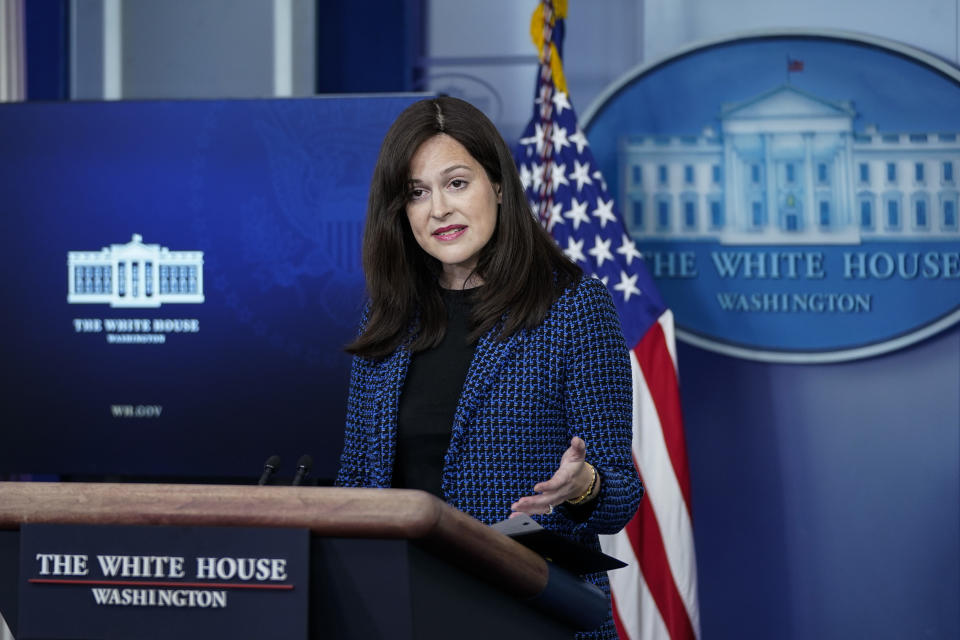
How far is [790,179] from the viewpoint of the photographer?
2912 mm

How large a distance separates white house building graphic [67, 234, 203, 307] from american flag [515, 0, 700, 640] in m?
0.90

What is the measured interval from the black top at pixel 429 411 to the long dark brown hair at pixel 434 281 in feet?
0.11

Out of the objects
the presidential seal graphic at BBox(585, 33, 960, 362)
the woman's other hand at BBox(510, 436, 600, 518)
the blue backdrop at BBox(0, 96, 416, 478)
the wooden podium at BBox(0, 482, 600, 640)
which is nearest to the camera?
the wooden podium at BBox(0, 482, 600, 640)

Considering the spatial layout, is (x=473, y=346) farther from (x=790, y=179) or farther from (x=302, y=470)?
(x=790, y=179)

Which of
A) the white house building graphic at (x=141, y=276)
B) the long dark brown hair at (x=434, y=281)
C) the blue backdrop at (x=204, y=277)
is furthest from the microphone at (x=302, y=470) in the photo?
the white house building graphic at (x=141, y=276)

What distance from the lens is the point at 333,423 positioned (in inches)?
99.7

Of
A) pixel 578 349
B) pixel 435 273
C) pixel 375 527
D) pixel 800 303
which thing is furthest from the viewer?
pixel 800 303

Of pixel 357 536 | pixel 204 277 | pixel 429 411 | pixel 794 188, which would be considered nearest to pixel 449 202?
pixel 429 411

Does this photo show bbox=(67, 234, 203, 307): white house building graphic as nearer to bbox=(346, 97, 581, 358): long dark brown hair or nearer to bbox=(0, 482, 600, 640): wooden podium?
bbox=(346, 97, 581, 358): long dark brown hair

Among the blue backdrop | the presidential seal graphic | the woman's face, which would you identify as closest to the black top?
the woman's face

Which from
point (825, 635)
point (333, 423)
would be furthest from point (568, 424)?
point (825, 635)

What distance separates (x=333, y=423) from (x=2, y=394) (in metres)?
0.85

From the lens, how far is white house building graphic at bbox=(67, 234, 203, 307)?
102 inches

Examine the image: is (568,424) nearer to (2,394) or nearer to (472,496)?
(472,496)
